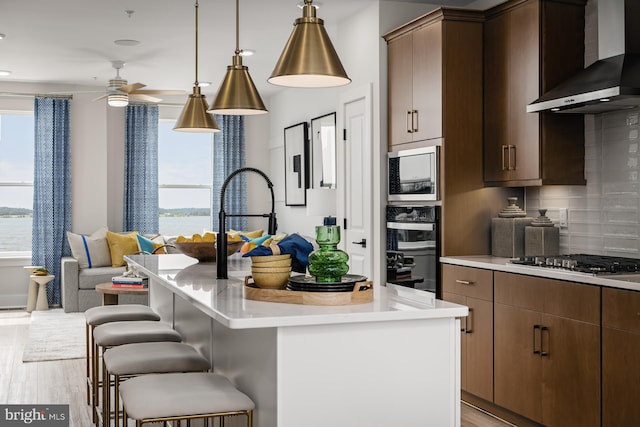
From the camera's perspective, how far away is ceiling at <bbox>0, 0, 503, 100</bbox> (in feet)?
17.5

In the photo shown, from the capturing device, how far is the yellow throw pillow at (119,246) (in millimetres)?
8438

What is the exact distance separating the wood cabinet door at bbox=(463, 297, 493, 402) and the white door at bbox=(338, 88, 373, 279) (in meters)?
1.18

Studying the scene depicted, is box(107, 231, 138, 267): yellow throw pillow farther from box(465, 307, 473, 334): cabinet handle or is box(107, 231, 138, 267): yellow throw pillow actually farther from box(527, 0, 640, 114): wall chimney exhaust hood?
box(527, 0, 640, 114): wall chimney exhaust hood

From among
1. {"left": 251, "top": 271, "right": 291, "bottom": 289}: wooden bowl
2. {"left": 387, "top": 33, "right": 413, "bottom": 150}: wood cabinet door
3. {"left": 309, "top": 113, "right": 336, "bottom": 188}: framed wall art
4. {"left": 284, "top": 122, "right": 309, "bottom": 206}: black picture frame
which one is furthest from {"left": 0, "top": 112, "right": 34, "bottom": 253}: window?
{"left": 251, "top": 271, "right": 291, "bottom": 289}: wooden bowl

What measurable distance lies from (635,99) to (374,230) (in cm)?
217

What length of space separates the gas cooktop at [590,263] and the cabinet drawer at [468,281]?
235 mm

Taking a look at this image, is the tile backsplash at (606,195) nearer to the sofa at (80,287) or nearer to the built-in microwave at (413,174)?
the built-in microwave at (413,174)

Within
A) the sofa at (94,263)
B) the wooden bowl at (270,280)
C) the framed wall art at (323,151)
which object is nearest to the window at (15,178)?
the sofa at (94,263)

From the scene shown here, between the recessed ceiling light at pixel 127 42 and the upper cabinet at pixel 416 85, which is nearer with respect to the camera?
the upper cabinet at pixel 416 85

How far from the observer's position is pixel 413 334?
2262 mm

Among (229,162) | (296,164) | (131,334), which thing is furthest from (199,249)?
(229,162)

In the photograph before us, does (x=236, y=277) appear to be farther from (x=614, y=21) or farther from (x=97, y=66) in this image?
(x=97, y=66)

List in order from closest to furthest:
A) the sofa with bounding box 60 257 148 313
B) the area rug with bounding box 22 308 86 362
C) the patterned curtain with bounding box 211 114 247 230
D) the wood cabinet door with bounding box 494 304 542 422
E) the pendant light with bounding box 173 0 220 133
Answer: the wood cabinet door with bounding box 494 304 542 422
the pendant light with bounding box 173 0 220 133
the area rug with bounding box 22 308 86 362
the sofa with bounding box 60 257 148 313
the patterned curtain with bounding box 211 114 247 230

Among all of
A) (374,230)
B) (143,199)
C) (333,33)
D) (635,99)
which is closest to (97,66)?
(143,199)
